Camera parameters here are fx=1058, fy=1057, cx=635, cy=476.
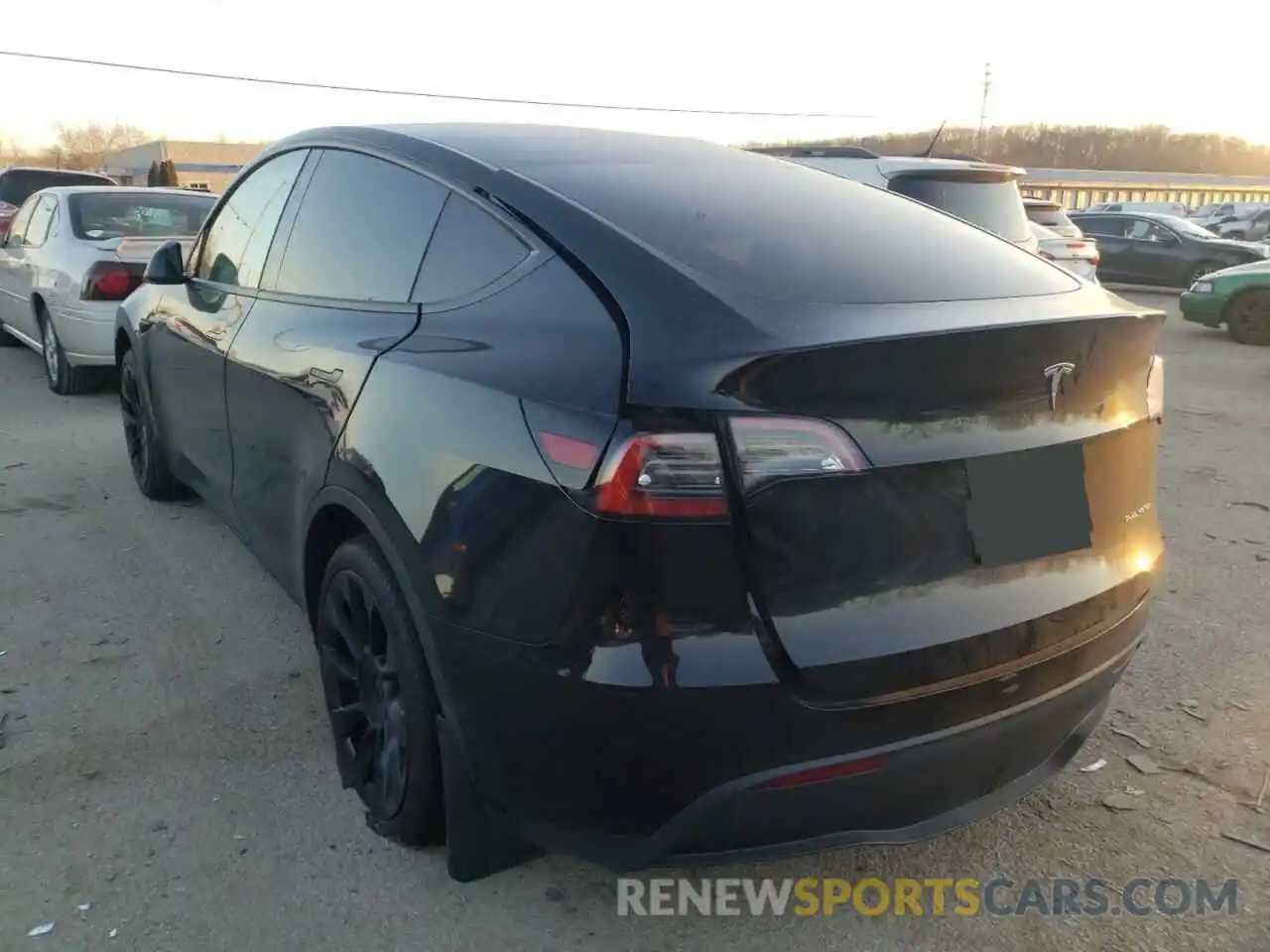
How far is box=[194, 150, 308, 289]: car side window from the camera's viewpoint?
3.51m

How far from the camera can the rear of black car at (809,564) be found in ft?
5.96

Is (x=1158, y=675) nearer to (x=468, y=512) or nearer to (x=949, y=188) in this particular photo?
(x=468, y=512)

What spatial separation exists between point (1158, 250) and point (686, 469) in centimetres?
1834

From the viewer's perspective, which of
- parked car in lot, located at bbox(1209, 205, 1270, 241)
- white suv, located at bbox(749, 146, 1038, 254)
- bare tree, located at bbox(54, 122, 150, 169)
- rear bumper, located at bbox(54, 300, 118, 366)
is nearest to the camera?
rear bumper, located at bbox(54, 300, 118, 366)

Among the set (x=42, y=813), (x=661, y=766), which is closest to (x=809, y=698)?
(x=661, y=766)

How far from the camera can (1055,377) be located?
2.09m

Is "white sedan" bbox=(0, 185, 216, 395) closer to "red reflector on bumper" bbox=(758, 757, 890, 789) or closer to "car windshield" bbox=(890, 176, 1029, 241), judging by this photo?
"car windshield" bbox=(890, 176, 1029, 241)

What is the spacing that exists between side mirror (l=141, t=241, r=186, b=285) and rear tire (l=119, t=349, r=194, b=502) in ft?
2.40

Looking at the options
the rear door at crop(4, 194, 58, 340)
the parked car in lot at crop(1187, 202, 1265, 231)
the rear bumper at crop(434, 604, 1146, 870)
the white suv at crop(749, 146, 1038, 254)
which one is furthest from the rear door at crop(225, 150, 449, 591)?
the parked car in lot at crop(1187, 202, 1265, 231)

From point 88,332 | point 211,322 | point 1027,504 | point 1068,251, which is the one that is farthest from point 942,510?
point 1068,251

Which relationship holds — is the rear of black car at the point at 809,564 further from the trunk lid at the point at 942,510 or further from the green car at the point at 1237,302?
the green car at the point at 1237,302

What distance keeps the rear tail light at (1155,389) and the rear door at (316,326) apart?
1693 mm

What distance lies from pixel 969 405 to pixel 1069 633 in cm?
54

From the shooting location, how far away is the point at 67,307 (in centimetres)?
729
